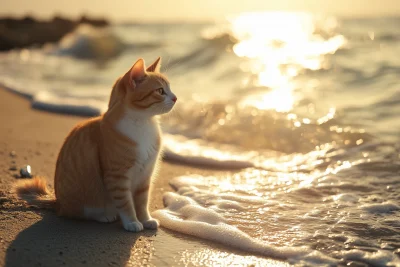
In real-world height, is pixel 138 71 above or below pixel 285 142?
below

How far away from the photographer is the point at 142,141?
3164 mm

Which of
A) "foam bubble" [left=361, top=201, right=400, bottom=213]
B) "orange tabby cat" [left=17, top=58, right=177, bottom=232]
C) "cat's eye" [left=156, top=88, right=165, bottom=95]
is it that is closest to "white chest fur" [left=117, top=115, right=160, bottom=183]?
"orange tabby cat" [left=17, top=58, right=177, bottom=232]

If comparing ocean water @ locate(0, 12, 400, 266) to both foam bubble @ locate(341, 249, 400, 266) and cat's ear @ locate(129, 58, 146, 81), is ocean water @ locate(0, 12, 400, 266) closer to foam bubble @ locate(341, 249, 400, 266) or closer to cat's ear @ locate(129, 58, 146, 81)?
foam bubble @ locate(341, 249, 400, 266)

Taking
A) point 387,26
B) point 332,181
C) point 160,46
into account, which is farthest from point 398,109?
Result: point 160,46

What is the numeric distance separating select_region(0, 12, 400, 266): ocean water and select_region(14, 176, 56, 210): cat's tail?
33.2 inches

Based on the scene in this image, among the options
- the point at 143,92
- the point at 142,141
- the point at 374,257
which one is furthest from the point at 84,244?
the point at 374,257

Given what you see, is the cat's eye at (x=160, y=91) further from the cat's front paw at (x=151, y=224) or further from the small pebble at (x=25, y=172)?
the small pebble at (x=25, y=172)

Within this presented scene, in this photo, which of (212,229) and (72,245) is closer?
(72,245)

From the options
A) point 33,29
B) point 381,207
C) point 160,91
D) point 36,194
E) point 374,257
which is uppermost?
point 33,29

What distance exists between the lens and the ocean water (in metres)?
3.25

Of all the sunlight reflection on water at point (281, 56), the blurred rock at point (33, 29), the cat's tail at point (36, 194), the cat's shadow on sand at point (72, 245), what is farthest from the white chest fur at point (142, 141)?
the blurred rock at point (33, 29)

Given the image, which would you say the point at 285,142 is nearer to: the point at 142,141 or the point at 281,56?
the point at 142,141

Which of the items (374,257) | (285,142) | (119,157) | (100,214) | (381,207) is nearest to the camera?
(374,257)

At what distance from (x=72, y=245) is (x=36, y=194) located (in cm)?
86
